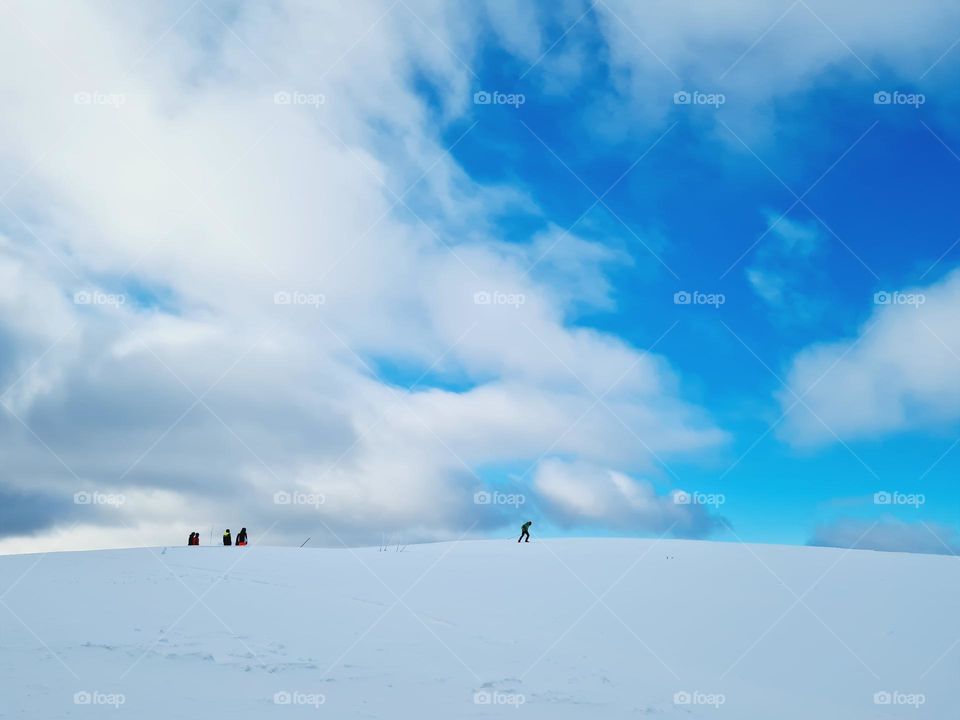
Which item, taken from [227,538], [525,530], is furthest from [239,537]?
[525,530]

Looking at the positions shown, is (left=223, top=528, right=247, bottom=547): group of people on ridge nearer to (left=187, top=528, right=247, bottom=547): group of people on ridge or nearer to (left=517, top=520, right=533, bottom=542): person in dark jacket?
(left=187, top=528, right=247, bottom=547): group of people on ridge

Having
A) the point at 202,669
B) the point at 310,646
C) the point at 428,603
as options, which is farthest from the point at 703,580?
the point at 202,669

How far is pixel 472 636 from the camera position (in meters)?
13.8

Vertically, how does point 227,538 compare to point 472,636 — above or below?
above

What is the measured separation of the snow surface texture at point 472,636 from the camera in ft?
33.1

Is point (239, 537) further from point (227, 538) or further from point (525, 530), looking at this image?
point (525, 530)

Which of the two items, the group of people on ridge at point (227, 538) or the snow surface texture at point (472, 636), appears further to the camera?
the group of people on ridge at point (227, 538)

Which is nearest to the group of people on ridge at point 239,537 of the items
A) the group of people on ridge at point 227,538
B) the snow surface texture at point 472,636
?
the group of people on ridge at point 227,538

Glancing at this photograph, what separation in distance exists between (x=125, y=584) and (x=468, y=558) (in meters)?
10.9

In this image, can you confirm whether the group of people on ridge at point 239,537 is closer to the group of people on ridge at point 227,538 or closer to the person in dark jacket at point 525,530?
the group of people on ridge at point 227,538

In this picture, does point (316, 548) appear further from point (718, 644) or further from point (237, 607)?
point (718, 644)

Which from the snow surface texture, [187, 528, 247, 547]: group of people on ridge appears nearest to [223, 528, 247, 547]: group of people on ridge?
[187, 528, 247, 547]: group of people on ridge

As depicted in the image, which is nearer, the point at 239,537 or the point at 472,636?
the point at 472,636

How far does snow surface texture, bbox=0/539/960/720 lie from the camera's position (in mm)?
10086
